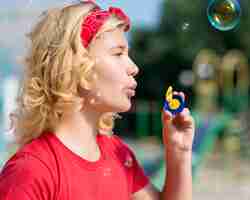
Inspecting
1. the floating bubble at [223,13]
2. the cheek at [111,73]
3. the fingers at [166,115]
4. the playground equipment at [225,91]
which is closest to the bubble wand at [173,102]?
Result: the fingers at [166,115]

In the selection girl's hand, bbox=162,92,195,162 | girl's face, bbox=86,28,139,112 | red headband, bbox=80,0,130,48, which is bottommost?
girl's hand, bbox=162,92,195,162

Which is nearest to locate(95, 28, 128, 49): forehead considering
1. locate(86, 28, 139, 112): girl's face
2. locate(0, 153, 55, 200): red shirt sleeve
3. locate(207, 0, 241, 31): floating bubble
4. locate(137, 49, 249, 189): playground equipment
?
locate(86, 28, 139, 112): girl's face

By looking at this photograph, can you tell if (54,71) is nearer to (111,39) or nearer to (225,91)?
(111,39)

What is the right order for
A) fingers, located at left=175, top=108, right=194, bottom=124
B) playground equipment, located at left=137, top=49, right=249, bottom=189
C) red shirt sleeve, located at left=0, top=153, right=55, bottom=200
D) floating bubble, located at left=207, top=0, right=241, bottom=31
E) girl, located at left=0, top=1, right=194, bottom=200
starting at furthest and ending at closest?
1. playground equipment, located at left=137, top=49, right=249, bottom=189
2. floating bubble, located at left=207, top=0, right=241, bottom=31
3. fingers, located at left=175, top=108, right=194, bottom=124
4. girl, located at left=0, top=1, right=194, bottom=200
5. red shirt sleeve, located at left=0, top=153, right=55, bottom=200

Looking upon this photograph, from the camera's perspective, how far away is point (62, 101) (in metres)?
1.58

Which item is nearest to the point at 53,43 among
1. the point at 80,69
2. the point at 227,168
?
the point at 80,69

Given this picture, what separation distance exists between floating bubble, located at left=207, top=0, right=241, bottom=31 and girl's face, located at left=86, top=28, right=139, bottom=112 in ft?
3.13

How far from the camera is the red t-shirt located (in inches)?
54.7

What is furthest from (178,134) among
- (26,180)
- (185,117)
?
(26,180)

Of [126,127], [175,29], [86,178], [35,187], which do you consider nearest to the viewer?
[35,187]

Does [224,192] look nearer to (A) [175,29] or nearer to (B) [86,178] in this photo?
(B) [86,178]

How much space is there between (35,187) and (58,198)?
7 centimetres

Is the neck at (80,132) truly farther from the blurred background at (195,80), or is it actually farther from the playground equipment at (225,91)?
the playground equipment at (225,91)

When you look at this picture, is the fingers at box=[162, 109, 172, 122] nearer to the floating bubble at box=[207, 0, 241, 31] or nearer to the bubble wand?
the bubble wand
